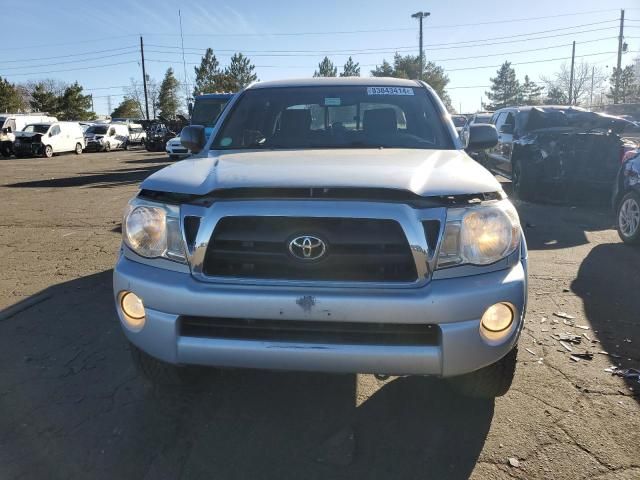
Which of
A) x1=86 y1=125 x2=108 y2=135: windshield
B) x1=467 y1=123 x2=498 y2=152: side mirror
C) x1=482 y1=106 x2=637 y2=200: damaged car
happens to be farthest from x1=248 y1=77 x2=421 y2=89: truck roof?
x1=86 y1=125 x2=108 y2=135: windshield

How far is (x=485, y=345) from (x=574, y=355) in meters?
1.65

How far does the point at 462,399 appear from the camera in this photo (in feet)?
9.71

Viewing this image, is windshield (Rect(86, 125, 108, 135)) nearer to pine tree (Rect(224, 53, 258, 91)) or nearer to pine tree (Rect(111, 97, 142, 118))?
pine tree (Rect(224, 53, 258, 91))

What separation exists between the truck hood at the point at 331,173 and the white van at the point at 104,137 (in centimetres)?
3509

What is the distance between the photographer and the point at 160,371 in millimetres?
2861

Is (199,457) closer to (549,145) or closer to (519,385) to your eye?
(519,385)

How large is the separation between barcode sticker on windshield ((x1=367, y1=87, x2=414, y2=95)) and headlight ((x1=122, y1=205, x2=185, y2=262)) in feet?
6.95

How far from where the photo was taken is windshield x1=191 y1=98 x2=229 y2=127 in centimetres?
1498

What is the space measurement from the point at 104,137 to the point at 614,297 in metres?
35.9

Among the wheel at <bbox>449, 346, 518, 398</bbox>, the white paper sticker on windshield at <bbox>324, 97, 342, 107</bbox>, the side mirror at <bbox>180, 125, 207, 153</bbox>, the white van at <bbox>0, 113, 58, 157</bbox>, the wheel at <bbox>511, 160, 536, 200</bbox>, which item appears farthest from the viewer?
the white van at <bbox>0, 113, 58, 157</bbox>

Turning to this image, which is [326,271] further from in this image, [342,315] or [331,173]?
[331,173]

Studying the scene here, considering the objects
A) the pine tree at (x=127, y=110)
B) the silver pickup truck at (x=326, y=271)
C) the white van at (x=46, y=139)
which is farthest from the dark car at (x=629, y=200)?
the pine tree at (x=127, y=110)

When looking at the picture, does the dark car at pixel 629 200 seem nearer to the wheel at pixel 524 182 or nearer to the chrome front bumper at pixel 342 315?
the wheel at pixel 524 182

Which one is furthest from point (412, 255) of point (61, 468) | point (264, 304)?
point (61, 468)
